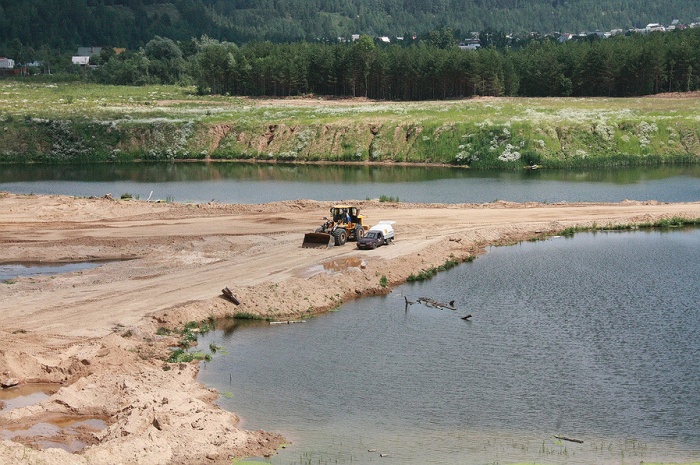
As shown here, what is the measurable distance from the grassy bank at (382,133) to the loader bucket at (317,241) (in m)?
46.6

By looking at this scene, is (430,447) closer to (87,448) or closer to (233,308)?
(87,448)

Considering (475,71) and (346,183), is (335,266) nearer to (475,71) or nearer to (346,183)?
(346,183)

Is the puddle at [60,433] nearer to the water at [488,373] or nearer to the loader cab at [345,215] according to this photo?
the water at [488,373]

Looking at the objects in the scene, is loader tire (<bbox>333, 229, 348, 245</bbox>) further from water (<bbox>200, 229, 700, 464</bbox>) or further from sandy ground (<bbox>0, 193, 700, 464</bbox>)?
water (<bbox>200, 229, 700, 464</bbox>)

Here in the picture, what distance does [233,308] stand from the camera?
4616 cm

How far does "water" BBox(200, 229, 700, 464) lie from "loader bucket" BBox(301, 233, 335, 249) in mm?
7853

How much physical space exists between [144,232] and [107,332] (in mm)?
22978

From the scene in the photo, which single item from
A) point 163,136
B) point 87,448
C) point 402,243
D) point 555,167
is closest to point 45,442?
point 87,448

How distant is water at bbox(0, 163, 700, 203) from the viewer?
81.6 meters

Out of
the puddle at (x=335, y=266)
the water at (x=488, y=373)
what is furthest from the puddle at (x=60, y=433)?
the puddle at (x=335, y=266)

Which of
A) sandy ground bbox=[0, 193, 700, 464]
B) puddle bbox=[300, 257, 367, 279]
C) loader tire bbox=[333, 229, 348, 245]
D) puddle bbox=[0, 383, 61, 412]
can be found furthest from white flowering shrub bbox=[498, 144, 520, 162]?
puddle bbox=[0, 383, 61, 412]

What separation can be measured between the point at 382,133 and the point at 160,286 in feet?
221

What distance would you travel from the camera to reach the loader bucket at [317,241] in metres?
58.1

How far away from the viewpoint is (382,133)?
113 m
